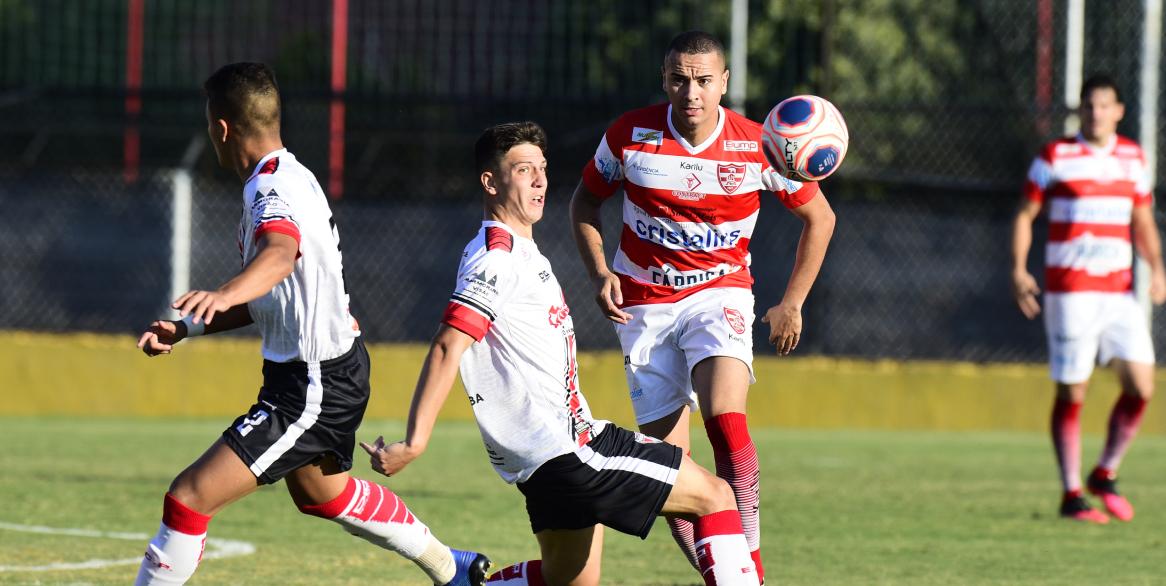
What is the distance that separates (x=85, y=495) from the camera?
9.08 meters

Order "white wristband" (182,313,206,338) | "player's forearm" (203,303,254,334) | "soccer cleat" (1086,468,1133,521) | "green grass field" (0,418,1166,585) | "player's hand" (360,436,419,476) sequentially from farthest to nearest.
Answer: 1. "soccer cleat" (1086,468,1133,521)
2. "green grass field" (0,418,1166,585)
3. "player's forearm" (203,303,254,334)
4. "white wristband" (182,313,206,338)
5. "player's hand" (360,436,419,476)

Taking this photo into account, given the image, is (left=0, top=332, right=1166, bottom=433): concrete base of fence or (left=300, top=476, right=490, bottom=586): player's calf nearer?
(left=300, top=476, right=490, bottom=586): player's calf

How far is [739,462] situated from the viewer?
625 centimetres

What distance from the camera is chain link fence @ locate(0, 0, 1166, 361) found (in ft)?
48.3

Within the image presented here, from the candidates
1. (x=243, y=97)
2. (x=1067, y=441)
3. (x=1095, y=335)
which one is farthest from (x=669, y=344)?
(x=1095, y=335)

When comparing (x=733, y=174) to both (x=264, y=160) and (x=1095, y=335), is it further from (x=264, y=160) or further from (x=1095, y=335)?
(x=1095, y=335)

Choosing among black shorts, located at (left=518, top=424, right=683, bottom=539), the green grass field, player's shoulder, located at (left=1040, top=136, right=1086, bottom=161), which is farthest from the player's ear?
player's shoulder, located at (left=1040, top=136, right=1086, bottom=161)

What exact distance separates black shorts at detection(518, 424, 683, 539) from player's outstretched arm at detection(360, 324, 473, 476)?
45 centimetres

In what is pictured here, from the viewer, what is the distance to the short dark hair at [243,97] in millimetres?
5445

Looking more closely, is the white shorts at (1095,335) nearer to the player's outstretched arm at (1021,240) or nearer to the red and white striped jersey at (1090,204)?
Result: the red and white striped jersey at (1090,204)

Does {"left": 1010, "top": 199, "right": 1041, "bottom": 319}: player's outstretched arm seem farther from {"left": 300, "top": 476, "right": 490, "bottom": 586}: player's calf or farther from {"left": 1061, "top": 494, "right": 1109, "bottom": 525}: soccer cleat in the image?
{"left": 300, "top": 476, "right": 490, "bottom": 586}: player's calf

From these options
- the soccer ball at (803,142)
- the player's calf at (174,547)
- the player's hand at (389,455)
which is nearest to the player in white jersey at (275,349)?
the player's calf at (174,547)

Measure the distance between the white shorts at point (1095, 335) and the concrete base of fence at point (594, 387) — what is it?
473 centimetres

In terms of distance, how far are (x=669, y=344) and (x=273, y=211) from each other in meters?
1.98
